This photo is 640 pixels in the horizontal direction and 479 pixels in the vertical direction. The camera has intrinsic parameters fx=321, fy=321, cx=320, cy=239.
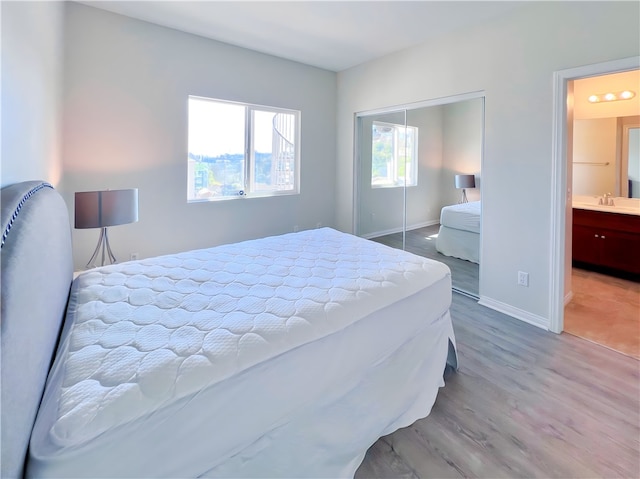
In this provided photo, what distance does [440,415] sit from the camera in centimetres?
177

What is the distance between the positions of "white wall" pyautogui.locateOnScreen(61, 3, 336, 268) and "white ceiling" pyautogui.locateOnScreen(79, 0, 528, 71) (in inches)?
7.4

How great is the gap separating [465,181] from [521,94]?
0.93 metres

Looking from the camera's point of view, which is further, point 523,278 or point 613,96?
point 613,96

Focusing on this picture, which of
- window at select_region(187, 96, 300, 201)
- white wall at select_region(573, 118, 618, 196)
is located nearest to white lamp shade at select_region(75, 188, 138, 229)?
window at select_region(187, 96, 300, 201)

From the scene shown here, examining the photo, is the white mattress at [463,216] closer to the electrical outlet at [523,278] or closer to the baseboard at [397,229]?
the baseboard at [397,229]

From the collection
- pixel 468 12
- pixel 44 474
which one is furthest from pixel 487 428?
pixel 468 12

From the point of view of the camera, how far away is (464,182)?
344 centimetres

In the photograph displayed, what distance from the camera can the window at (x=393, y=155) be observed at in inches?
157

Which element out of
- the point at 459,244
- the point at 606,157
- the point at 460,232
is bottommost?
the point at 459,244

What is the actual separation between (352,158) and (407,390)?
351 centimetres

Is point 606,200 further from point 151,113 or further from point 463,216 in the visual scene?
point 151,113

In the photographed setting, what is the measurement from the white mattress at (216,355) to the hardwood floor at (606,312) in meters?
1.54

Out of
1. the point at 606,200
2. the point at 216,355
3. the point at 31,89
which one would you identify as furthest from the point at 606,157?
the point at 31,89

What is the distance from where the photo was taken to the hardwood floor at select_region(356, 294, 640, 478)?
1467mm
